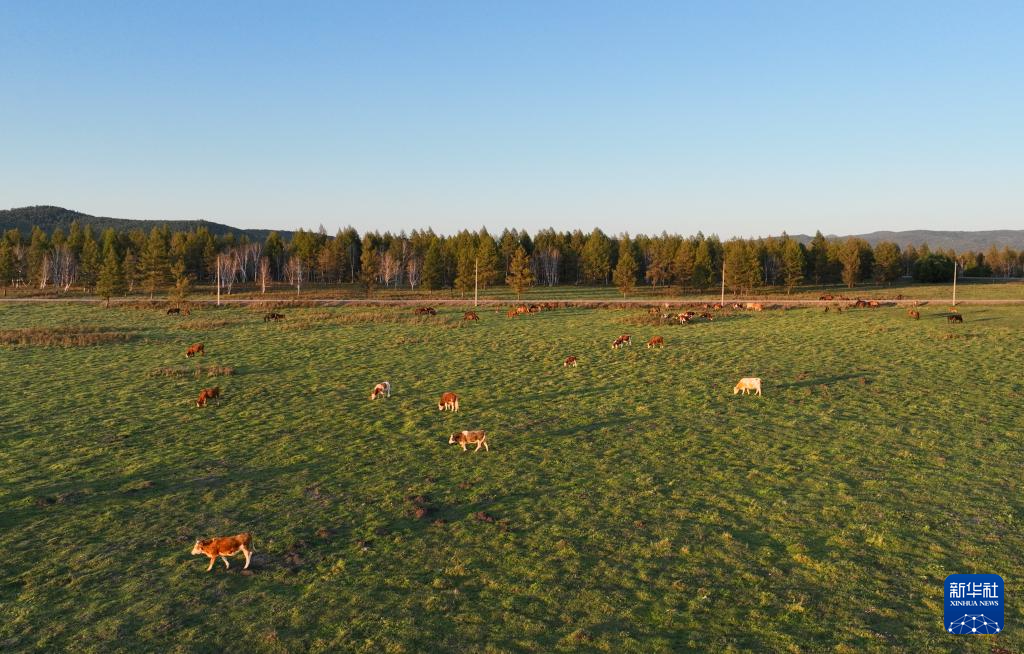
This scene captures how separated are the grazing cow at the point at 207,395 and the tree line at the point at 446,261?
65980 mm

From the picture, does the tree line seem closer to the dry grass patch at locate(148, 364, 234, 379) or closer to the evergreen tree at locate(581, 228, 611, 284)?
the evergreen tree at locate(581, 228, 611, 284)

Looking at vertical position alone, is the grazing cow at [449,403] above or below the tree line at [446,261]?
below

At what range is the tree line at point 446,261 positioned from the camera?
9719cm

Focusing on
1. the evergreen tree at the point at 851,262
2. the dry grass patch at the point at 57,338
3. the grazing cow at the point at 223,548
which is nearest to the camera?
the grazing cow at the point at 223,548

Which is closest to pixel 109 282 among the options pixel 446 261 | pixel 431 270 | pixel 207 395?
pixel 431 270

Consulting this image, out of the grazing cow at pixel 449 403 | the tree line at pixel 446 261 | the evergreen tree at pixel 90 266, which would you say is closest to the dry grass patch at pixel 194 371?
the grazing cow at pixel 449 403

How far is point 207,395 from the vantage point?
22250 millimetres

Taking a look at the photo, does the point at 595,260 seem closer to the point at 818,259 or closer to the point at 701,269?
the point at 701,269

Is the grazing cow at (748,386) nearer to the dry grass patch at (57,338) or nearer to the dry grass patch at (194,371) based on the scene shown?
the dry grass patch at (194,371)

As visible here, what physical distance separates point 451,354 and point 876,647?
2681 centimetres

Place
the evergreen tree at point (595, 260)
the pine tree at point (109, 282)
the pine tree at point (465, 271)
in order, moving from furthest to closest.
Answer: the evergreen tree at point (595, 260)
the pine tree at point (465, 271)
the pine tree at point (109, 282)

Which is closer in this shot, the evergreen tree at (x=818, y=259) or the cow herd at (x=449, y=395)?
the cow herd at (x=449, y=395)

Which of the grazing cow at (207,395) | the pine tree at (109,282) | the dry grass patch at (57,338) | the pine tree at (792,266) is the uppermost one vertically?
the pine tree at (792,266)

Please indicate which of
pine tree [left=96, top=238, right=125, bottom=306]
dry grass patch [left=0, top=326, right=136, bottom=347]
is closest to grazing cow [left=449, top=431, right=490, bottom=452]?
dry grass patch [left=0, top=326, right=136, bottom=347]
